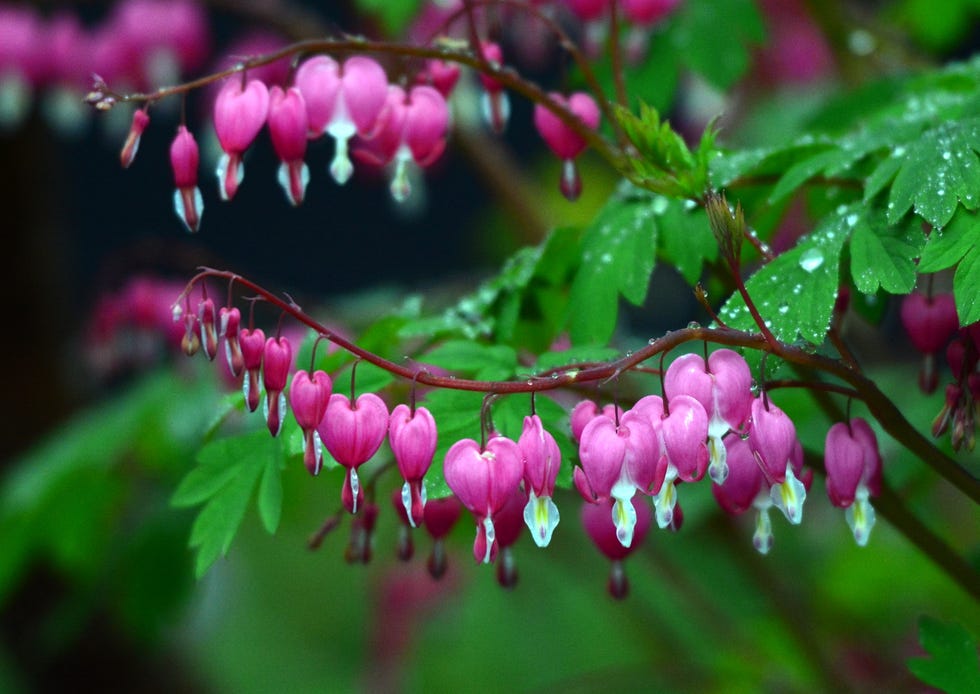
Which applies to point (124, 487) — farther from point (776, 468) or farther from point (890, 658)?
point (890, 658)

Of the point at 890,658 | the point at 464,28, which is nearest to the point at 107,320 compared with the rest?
the point at 464,28

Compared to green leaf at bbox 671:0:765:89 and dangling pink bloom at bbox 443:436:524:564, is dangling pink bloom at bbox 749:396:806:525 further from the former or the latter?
green leaf at bbox 671:0:765:89

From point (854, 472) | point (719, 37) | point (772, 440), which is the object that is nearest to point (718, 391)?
point (772, 440)

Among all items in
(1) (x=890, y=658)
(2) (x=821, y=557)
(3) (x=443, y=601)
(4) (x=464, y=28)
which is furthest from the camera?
(3) (x=443, y=601)

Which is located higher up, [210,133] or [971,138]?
[971,138]

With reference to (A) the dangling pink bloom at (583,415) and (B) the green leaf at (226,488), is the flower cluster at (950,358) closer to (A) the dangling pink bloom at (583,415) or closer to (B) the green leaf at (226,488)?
(A) the dangling pink bloom at (583,415)

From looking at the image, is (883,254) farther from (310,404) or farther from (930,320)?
(310,404)

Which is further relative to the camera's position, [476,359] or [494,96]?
[494,96]
